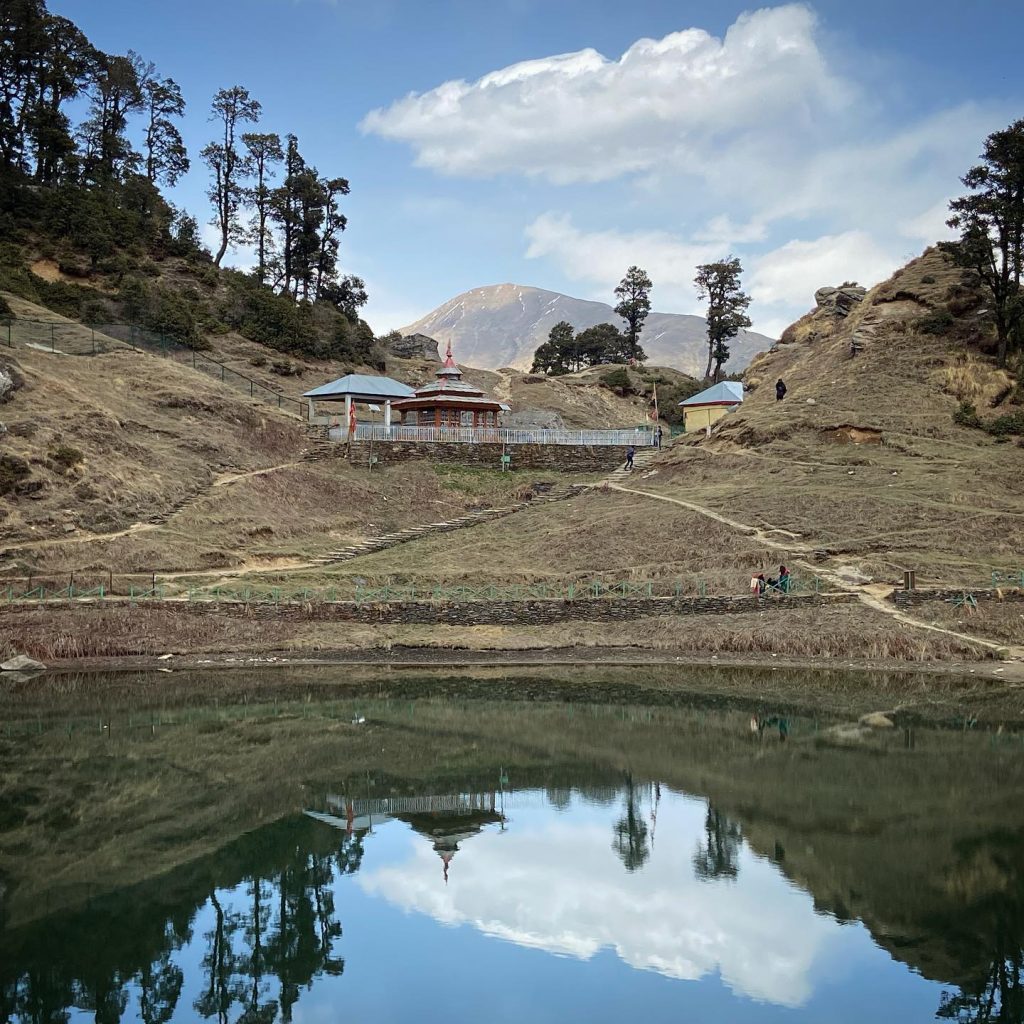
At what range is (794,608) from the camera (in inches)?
1417

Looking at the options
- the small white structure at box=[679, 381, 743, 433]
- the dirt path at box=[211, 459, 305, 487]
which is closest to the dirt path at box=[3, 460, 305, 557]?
the dirt path at box=[211, 459, 305, 487]

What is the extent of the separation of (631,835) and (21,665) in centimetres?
2217

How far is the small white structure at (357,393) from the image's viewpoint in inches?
2393

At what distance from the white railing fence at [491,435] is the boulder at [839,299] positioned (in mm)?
22979

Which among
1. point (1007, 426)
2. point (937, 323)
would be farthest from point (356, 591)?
point (937, 323)

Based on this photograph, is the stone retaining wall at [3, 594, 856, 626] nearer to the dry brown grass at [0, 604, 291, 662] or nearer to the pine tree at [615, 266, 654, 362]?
the dry brown grass at [0, 604, 291, 662]

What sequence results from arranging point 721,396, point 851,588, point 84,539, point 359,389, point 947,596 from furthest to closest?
point 721,396 < point 359,389 < point 84,539 < point 851,588 < point 947,596

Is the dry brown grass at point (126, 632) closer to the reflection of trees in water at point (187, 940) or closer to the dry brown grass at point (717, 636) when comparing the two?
the dry brown grass at point (717, 636)

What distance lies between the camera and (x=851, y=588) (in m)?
36.8

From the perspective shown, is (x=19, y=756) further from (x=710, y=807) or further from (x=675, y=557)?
(x=675, y=557)

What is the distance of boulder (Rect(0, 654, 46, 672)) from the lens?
31.0 metres

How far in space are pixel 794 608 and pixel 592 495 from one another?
19.2 meters

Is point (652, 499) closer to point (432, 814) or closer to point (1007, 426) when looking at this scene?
point (1007, 426)

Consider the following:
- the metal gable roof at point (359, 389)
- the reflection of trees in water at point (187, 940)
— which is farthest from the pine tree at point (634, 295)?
the reflection of trees in water at point (187, 940)
